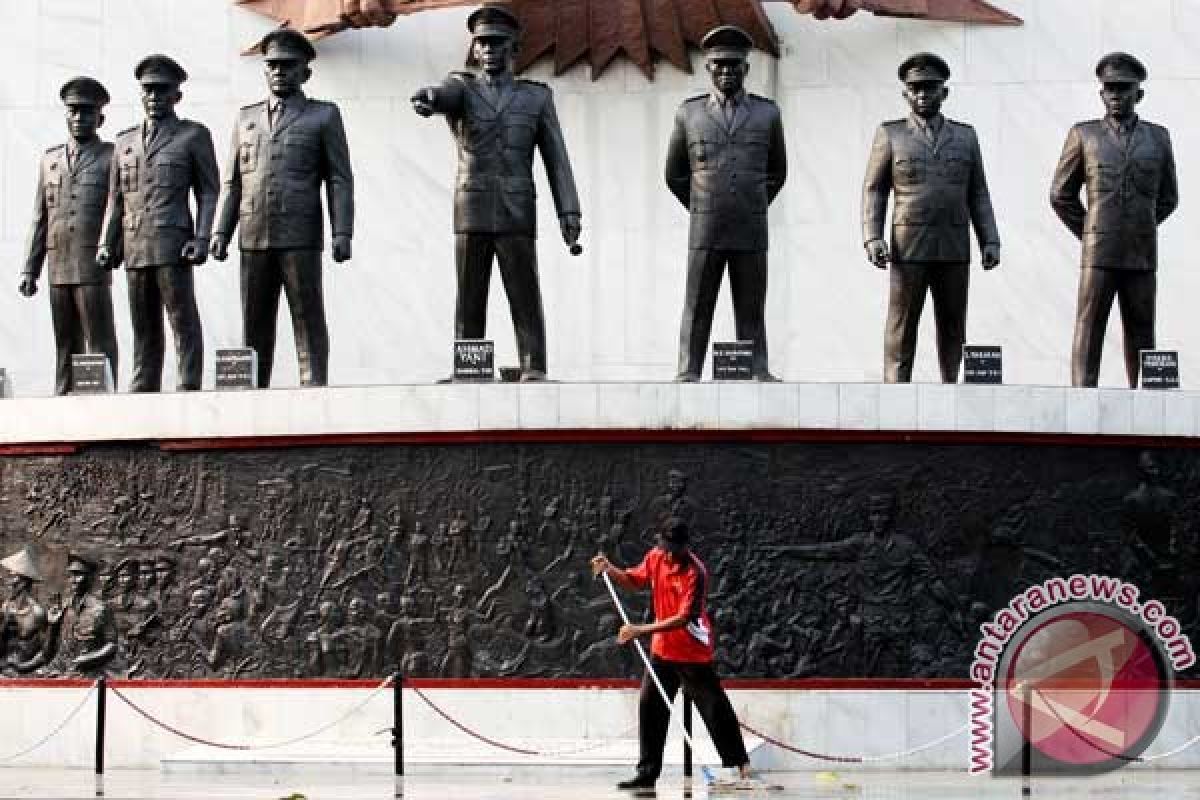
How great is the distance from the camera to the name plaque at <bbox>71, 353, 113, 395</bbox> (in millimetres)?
15109

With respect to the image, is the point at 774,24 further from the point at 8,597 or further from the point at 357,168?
the point at 8,597

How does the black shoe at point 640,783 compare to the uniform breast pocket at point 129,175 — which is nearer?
the black shoe at point 640,783

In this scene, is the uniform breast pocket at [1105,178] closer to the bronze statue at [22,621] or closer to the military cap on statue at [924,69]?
the military cap on statue at [924,69]

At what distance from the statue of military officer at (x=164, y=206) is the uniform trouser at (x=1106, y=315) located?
4734 millimetres

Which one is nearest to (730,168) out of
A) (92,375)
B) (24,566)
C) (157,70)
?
(157,70)

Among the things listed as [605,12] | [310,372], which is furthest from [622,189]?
[310,372]

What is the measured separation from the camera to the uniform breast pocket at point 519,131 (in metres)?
14.7

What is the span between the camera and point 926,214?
48.6 feet

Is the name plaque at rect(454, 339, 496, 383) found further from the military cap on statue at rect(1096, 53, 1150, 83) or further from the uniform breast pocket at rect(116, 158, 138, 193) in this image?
the military cap on statue at rect(1096, 53, 1150, 83)

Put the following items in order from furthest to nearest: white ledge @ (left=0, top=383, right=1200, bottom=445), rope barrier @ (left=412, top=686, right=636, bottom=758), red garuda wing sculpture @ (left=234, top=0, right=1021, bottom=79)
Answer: red garuda wing sculpture @ (left=234, top=0, right=1021, bottom=79), white ledge @ (left=0, top=383, right=1200, bottom=445), rope barrier @ (left=412, top=686, right=636, bottom=758)

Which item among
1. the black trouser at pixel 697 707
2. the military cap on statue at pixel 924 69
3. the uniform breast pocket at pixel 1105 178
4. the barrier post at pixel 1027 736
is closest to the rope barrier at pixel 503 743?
the black trouser at pixel 697 707

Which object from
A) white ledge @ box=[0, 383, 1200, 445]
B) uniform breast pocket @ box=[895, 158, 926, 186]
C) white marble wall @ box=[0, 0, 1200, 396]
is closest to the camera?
white ledge @ box=[0, 383, 1200, 445]

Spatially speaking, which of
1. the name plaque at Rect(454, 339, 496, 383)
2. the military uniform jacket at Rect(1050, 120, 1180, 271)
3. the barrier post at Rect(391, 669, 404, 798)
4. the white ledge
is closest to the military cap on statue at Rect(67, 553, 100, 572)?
the white ledge

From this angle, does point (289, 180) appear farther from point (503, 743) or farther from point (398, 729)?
point (398, 729)
